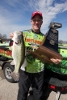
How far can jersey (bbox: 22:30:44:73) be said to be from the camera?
3066 mm

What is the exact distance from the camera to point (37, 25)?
10.1 feet

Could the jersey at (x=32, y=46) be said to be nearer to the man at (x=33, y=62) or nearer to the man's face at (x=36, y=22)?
the man at (x=33, y=62)

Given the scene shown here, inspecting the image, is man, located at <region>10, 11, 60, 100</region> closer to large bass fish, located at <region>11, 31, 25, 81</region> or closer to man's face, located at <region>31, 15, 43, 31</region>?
man's face, located at <region>31, 15, 43, 31</region>

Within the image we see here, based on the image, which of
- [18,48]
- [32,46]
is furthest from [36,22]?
[18,48]

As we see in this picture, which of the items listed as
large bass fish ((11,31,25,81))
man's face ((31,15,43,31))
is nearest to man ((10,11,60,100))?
man's face ((31,15,43,31))

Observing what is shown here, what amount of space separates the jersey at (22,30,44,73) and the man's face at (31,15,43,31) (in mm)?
123

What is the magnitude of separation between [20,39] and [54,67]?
1.90 m

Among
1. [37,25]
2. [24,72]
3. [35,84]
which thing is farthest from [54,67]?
[37,25]

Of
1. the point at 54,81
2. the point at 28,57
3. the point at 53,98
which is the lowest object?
the point at 53,98

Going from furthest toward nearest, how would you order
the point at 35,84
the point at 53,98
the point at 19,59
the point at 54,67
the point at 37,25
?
the point at 53,98, the point at 54,67, the point at 35,84, the point at 37,25, the point at 19,59

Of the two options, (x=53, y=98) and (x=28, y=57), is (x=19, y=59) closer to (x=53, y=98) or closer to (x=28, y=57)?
(x=28, y=57)

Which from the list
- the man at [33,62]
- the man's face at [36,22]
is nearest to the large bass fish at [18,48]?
the man at [33,62]

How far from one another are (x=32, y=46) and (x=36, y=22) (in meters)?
0.51

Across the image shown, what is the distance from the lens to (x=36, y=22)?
3.07 m
